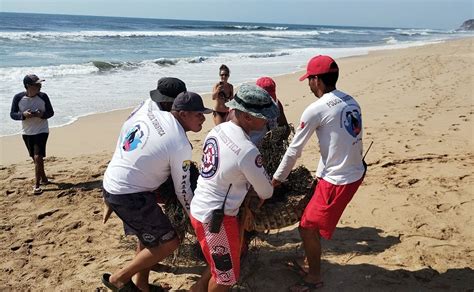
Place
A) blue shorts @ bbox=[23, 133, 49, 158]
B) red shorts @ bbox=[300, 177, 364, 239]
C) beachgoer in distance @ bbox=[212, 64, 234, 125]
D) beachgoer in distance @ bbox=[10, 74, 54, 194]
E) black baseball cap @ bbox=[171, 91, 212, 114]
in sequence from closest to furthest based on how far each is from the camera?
black baseball cap @ bbox=[171, 91, 212, 114] < red shorts @ bbox=[300, 177, 364, 239] < beachgoer in distance @ bbox=[212, 64, 234, 125] < beachgoer in distance @ bbox=[10, 74, 54, 194] < blue shorts @ bbox=[23, 133, 49, 158]

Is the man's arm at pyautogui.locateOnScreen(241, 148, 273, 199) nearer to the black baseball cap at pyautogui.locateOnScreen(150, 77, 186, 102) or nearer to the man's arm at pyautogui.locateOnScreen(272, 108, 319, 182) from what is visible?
the man's arm at pyautogui.locateOnScreen(272, 108, 319, 182)

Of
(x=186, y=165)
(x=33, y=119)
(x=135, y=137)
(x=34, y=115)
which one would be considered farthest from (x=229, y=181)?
(x=33, y=119)

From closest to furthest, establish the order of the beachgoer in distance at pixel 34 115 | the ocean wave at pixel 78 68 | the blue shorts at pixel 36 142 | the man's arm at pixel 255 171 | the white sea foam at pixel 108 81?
1. the man's arm at pixel 255 171
2. the beachgoer in distance at pixel 34 115
3. the blue shorts at pixel 36 142
4. the white sea foam at pixel 108 81
5. the ocean wave at pixel 78 68

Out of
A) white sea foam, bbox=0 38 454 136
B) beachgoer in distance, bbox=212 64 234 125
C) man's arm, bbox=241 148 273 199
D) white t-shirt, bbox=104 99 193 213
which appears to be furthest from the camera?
white sea foam, bbox=0 38 454 136

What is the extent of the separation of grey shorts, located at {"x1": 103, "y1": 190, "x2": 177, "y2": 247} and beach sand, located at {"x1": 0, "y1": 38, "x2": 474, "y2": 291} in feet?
2.66

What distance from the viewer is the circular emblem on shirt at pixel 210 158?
2826 mm

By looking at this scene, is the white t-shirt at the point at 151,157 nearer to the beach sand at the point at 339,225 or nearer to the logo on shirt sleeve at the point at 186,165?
the logo on shirt sleeve at the point at 186,165

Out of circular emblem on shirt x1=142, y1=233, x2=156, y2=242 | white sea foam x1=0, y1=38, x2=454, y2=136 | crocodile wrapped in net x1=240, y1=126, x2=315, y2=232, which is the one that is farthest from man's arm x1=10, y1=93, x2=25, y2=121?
crocodile wrapped in net x1=240, y1=126, x2=315, y2=232

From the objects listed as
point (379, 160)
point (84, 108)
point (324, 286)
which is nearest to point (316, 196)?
point (324, 286)

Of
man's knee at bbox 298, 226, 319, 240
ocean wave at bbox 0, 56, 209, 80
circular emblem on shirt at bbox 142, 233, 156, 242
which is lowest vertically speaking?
ocean wave at bbox 0, 56, 209, 80

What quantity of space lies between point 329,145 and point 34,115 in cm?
406

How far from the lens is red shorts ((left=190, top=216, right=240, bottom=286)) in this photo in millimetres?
2948

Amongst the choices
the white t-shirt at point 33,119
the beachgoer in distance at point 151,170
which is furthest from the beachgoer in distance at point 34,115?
the beachgoer in distance at point 151,170

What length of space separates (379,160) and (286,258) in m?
2.98
